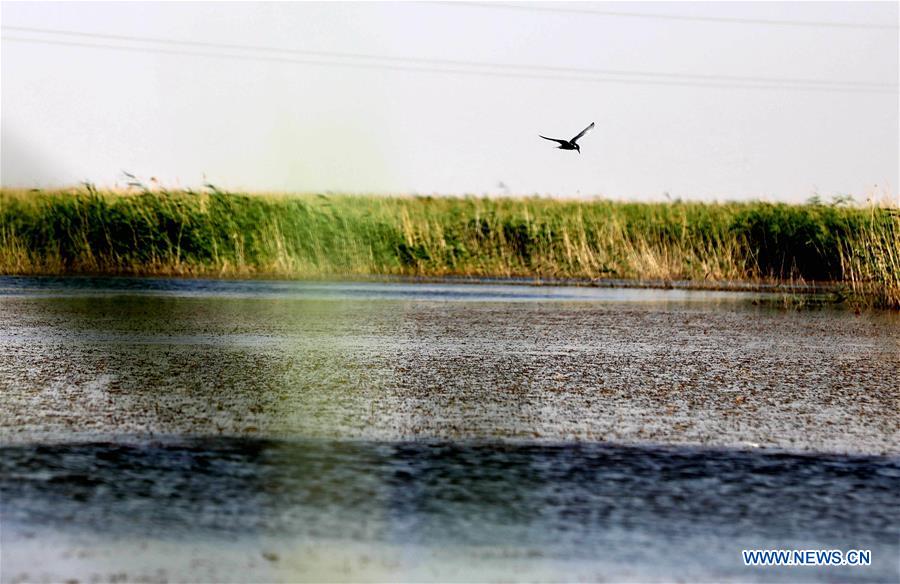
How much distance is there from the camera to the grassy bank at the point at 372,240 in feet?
59.2

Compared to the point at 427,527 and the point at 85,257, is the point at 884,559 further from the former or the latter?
the point at 85,257

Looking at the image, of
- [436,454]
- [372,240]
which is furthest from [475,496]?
[372,240]

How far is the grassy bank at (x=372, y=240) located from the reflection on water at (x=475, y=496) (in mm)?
13002

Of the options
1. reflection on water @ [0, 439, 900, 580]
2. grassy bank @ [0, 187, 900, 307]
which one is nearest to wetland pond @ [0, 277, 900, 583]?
reflection on water @ [0, 439, 900, 580]

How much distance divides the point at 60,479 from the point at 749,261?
1628 cm

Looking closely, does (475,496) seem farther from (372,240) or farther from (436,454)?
(372,240)

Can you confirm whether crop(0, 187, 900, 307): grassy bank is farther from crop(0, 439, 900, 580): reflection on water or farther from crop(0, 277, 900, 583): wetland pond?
crop(0, 439, 900, 580): reflection on water

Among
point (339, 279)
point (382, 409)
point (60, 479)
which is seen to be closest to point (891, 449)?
point (382, 409)

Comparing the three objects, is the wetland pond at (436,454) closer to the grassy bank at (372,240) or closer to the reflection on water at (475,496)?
the reflection on water at (475,496)

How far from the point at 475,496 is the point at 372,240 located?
14654 mm

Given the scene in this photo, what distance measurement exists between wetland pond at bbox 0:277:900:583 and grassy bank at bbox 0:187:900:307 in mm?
8000

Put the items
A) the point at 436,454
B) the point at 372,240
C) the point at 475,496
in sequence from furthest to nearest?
the point at 372,240 → the point at 436,454 → the point at 475,496

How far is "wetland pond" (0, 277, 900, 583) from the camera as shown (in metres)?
3.51

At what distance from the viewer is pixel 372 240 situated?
1875 centimetres
